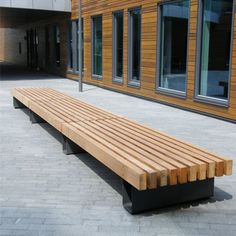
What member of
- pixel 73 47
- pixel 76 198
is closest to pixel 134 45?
pixel 73 47

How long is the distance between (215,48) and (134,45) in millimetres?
3661

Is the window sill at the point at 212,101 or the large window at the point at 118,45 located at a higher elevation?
the large window at the point at 118,45

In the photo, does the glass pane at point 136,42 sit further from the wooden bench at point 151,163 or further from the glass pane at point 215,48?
the wooden bench at point 151,163

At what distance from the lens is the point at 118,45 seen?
1267 cm

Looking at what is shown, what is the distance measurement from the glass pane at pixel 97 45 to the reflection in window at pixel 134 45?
8.25 ft

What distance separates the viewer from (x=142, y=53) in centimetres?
1102

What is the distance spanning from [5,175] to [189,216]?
7.22ft

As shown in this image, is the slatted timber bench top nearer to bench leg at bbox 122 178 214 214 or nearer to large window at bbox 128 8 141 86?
bench leg at bbox 122 178 214 214

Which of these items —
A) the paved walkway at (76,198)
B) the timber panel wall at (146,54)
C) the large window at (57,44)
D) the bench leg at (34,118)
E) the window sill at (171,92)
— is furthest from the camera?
the large window at (57,44)

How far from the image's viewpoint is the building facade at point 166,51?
8.12 meters

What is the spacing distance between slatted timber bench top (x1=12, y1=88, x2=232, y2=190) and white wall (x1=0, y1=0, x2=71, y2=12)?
1046cm

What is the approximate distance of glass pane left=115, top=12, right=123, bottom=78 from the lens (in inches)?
490

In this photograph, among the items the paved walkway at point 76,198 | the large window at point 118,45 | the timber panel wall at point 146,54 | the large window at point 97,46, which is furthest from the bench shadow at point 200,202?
the large window at point 97,46

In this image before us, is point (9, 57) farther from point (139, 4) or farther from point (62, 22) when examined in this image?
point (139, 4)
